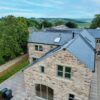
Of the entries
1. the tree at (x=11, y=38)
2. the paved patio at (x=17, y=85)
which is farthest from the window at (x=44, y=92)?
the tree at (x=11, y=38)

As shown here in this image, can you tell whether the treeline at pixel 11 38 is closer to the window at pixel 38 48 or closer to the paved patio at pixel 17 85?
the window at pixel 38 48

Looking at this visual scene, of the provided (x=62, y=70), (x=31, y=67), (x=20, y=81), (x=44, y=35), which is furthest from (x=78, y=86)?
(x=44, y=35)

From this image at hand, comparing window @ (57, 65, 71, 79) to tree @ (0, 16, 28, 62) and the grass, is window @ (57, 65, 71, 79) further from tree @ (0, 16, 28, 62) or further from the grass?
tree @ (0, 16, 28, 62)

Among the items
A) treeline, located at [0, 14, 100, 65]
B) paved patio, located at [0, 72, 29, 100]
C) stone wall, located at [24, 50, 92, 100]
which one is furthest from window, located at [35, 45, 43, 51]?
stone wall, located at [24, 50, 92, 100]

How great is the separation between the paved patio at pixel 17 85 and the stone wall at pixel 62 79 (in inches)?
86.1

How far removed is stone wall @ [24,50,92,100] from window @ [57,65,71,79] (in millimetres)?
445

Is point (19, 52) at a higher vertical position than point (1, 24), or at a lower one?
lower

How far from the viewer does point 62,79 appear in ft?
61.8

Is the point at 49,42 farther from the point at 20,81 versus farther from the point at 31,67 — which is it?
the point at 31,67

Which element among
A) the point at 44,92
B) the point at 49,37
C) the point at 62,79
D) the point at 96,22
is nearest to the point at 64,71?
Answer: the point at 62,79

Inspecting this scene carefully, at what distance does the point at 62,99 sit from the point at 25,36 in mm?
30704

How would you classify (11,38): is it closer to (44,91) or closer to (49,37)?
(49,37)

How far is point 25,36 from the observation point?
155ft

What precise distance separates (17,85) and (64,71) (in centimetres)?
Result: 1082
